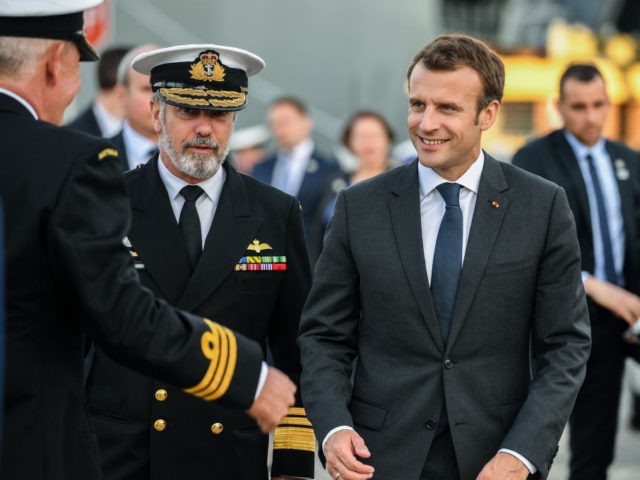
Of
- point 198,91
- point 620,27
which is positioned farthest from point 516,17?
point 198,91

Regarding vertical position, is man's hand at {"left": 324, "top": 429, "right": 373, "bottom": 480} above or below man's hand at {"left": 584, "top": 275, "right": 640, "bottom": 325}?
above

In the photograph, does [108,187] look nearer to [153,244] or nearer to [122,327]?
[122,327]

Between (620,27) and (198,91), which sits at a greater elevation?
(198,91)

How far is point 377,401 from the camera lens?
4.49 meters

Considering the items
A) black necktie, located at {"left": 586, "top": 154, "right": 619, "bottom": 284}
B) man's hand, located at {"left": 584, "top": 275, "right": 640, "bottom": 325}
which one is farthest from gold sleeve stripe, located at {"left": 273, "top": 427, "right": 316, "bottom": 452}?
black necktie, located at {"left": 586, "top": 154, "right": 619, "bottom": 284}

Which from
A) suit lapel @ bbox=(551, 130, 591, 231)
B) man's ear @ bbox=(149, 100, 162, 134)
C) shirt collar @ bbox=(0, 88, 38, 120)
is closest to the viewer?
shirt collar @ bbox=(0, 88, 38, 120)

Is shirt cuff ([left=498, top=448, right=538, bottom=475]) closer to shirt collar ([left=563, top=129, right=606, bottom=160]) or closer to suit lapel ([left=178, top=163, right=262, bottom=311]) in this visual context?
suit lapel ([left=178, top=163, right=262, bottom=311])

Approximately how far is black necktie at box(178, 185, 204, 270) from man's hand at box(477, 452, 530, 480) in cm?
117

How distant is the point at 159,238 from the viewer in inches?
185

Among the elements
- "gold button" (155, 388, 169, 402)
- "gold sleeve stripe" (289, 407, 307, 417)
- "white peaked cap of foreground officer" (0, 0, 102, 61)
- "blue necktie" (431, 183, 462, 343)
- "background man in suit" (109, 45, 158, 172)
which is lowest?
"gold sleeve stripe" (289, 407, 307, 417)

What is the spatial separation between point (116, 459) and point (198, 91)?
4.11 feet

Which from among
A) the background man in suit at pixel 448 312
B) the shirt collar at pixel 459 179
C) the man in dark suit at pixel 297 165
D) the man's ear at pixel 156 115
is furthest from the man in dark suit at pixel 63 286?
the man in dark suit at pixel 297 165

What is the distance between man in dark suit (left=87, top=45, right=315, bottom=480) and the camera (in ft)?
15.1

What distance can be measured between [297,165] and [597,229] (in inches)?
207
